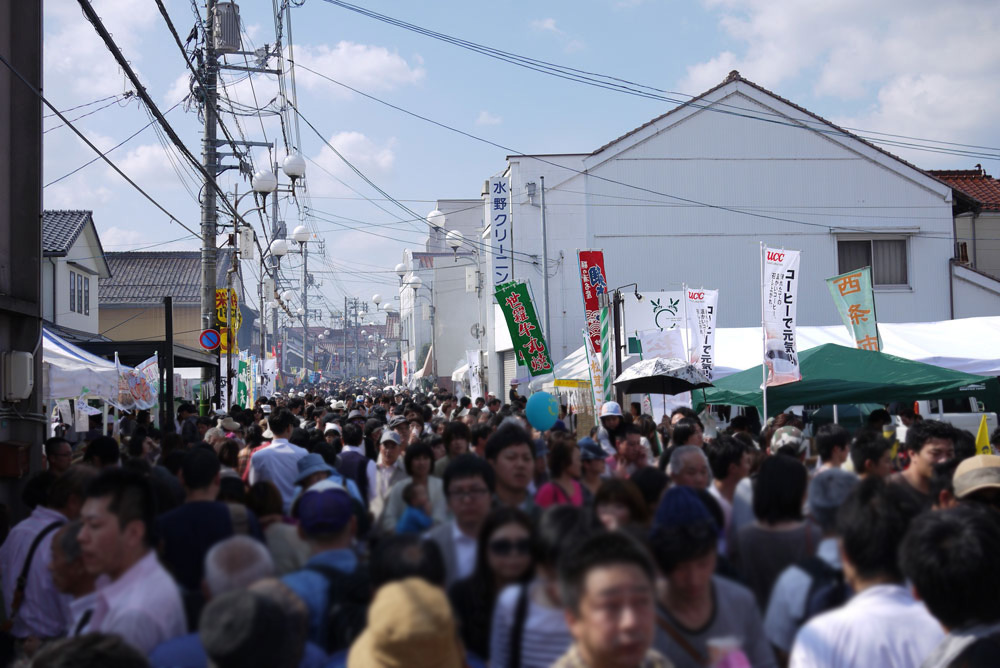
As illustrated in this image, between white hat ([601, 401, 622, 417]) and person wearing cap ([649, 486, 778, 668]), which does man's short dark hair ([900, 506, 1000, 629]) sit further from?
white hat ([601, 401, 622, 417])

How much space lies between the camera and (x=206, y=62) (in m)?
18.2

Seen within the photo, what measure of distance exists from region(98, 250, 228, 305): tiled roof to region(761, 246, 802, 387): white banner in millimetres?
35604

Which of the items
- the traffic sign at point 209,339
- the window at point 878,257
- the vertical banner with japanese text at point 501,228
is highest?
the vertical banner with japanese text at point 501,228

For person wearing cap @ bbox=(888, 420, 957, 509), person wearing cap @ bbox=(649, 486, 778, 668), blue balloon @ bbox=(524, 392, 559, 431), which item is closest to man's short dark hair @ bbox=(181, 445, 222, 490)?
person wearing cap @ bbox=(649, 486, 778, 668)

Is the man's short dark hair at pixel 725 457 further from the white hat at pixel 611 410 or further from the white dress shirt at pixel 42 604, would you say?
the white hat at pixel 611 410

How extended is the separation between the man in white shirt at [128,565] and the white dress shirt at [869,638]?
2271 mm

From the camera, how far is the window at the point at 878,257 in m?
29.1

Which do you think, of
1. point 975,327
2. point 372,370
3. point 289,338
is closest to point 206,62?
point 975,327

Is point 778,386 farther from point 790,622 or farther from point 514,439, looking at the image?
point 790,622

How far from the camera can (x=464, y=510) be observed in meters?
4.63

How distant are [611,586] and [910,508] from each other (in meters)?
1.52

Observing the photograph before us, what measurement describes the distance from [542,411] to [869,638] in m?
8.50

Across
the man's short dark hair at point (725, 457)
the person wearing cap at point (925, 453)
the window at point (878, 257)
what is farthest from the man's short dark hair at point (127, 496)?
the window at point (878, 257)

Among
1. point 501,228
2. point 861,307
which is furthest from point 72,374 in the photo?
point 501,228
